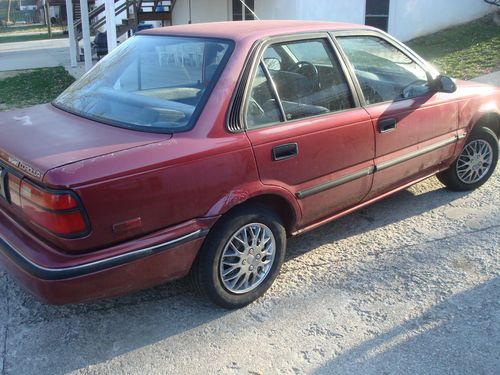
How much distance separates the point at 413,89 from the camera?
393 centimetres

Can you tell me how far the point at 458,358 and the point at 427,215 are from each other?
71.0 inches

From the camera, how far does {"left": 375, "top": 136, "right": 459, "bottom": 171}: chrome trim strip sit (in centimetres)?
372

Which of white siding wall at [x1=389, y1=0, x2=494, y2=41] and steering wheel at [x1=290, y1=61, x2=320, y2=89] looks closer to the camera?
steering wheel at [x1=290, y1=61, x2=320, y2=89]

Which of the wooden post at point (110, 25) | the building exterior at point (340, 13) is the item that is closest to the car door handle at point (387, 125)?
the wooden post at point (110, 25)

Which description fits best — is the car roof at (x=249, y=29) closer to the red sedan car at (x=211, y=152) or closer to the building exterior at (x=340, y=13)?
the red sedan car at (x=211, y=152)

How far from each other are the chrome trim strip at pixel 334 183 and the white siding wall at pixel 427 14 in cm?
976

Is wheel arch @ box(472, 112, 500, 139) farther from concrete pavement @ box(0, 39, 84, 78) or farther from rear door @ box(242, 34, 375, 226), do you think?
concrete pavement @ box(0, 39, 84, 78)

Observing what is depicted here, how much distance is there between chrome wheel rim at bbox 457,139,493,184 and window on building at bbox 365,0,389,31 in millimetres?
8419

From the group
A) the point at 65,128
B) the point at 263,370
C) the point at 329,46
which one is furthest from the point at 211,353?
the point at 329,46

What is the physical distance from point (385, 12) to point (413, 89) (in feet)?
30.5

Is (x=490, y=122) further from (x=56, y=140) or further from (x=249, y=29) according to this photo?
(x=56, y=140)

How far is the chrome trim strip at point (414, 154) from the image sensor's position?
372cm

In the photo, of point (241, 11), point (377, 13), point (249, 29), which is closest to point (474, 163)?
point (249, 29)

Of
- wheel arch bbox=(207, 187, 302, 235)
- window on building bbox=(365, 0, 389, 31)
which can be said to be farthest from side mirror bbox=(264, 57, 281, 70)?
window on building bbox=(365, 0, 389, 31)
